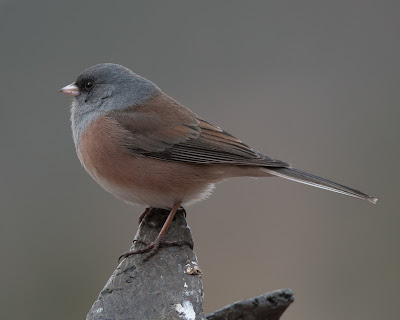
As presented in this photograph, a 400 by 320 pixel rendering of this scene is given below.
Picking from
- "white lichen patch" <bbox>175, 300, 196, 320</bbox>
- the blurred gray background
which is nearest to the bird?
"white lichen patch" <bbox>175, 300, 196, 320</bbox>

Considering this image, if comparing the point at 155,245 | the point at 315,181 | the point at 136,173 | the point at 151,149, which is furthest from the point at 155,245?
the point at 315,181

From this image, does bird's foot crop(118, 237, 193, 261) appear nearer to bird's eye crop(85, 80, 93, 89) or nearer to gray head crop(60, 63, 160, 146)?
gray head crop(60, 63, 160, 146)

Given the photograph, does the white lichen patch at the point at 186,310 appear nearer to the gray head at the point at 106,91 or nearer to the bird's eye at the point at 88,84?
the gray head at the point at 106,91

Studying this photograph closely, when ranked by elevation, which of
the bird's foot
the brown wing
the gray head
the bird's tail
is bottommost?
the bird's foot

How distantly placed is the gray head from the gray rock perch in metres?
0.98

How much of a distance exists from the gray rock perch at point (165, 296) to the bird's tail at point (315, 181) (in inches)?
29.5

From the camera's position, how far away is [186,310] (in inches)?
77.4

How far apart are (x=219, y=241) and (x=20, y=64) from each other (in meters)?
2.24

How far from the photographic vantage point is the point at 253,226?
5.00 metres

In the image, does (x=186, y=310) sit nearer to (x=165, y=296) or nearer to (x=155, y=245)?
(x=165, y=296)

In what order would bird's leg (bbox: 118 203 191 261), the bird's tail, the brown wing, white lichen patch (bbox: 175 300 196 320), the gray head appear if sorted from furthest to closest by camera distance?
1. the gray head
2. the brown wing
3. the bird's tail
4. bird's leg (bbox: 118 203 191 261)
5. white lichen patch (bbox: 175 300 196 320)

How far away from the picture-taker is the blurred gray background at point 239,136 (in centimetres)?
464

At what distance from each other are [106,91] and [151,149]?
1.50ft

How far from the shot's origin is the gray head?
10.5 feet
